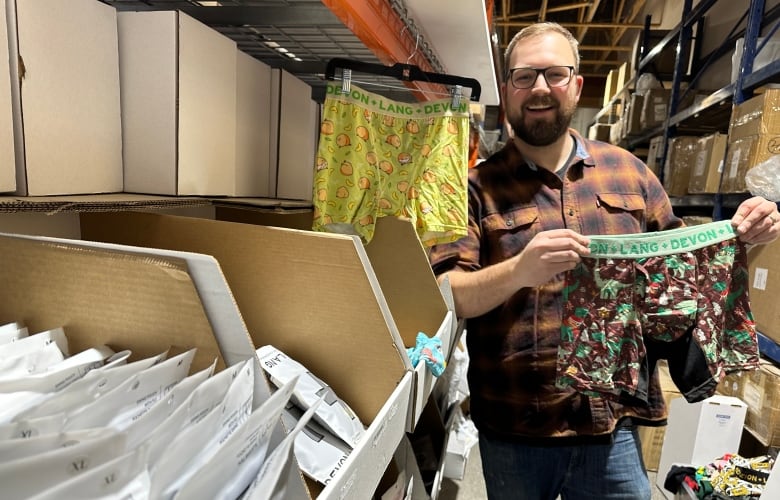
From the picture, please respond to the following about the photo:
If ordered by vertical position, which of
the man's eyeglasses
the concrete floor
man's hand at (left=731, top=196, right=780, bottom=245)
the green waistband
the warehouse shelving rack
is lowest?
the concrete floor

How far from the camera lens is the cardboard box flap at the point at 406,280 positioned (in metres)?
1.28

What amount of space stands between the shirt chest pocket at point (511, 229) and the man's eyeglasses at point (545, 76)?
37 cm

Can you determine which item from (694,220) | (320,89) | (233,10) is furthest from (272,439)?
(694,220)

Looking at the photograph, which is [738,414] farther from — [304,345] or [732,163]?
[304,345]

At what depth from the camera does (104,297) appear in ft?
1.95

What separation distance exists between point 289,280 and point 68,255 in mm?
327

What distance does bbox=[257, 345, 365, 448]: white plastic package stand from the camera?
735 millimetres

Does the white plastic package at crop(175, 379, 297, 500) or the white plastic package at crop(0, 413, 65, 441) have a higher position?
the white plastic package at crop(0, 413, 65, 441)

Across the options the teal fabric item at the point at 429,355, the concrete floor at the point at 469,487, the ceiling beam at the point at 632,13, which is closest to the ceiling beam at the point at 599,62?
the ceiling beam at the point at 632,13

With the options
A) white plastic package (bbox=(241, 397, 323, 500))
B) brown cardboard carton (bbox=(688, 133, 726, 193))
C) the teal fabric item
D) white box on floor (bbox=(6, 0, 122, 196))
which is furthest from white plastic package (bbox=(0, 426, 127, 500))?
brown cardboard carton (bbox=(688, 133, 726, 193))

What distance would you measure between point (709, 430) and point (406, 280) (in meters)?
2.12

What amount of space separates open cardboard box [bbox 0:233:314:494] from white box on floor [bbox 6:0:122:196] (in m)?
0.18

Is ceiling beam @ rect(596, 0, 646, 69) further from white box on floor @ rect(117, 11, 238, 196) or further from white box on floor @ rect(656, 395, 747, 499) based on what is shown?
white box on floor @ rect(117, 11, 238, 196)

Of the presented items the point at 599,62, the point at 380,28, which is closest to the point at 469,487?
the point at 380,28
